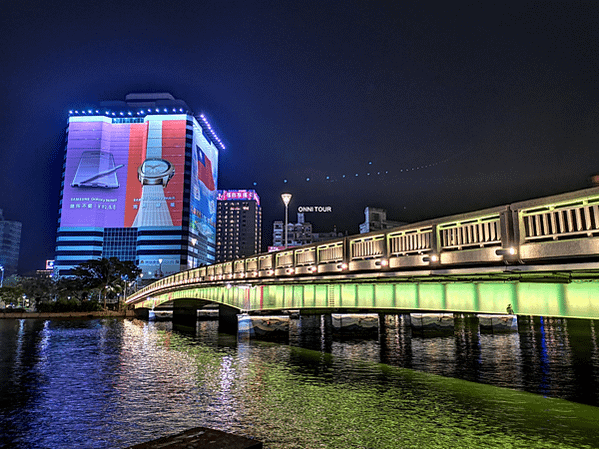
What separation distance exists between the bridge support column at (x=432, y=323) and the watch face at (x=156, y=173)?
13097 centimetres

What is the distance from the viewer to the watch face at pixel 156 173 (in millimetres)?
167000

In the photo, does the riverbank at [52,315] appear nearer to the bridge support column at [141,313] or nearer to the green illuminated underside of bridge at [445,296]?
the bridge support column at [141,313]

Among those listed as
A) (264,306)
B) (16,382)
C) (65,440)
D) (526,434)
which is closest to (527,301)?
(526,434)

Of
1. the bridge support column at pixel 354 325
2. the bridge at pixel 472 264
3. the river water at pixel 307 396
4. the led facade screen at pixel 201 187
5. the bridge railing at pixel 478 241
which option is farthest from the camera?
the led facade screen at pixel 201 187

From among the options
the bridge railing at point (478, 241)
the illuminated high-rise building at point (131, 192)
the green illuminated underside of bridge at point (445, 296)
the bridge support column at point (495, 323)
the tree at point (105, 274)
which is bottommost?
the bridge support column at point (495, 323)

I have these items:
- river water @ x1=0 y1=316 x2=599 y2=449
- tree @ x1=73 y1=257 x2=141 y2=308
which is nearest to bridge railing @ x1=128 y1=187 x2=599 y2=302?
river water @ x1=0 y1=316 x2=599 y2=449

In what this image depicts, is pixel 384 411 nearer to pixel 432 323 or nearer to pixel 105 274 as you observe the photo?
pixel 432 323

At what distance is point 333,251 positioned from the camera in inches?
1144

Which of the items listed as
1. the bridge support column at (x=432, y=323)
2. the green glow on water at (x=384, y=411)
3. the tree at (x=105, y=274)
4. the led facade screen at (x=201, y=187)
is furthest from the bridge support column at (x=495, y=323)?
the led facade screen at (x=201, y=187)

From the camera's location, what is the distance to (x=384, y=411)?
63.1ft

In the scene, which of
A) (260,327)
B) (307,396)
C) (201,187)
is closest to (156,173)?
(201,187)

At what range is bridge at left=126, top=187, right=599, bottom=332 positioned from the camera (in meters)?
15.2

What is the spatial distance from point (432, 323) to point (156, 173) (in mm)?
135505

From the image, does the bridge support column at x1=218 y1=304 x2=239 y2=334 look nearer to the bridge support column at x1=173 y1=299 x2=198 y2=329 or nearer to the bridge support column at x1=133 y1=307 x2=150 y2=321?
the bridge support column at x1=173 y1=299 x2=198 y2=329
